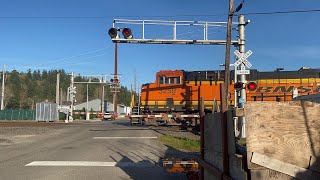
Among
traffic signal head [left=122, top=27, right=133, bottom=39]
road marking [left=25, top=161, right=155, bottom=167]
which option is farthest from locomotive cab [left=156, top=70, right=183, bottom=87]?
road marking [left=25, top=161, right=155, bottom=167]

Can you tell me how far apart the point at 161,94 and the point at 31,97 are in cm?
12776

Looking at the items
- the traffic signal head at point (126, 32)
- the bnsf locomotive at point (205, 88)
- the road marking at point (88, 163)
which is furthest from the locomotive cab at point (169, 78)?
the road marking at point (88, 163)

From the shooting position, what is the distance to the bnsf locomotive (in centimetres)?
2725

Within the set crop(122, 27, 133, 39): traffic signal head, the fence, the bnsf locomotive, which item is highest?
crop(122, 27, 133, 39): traffic signal head

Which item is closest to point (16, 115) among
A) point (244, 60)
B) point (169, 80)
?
point (169, 80)

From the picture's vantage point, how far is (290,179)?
4.21 meters

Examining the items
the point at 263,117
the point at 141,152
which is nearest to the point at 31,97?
the point at 141,152

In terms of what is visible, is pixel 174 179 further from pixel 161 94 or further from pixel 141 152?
pixel 161 94

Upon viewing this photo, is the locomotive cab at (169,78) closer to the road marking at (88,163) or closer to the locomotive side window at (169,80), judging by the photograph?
the locomotive side window at (169,80)

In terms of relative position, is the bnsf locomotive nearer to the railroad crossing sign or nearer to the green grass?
the green grass

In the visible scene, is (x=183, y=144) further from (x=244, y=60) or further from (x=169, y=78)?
(x=169, y=78)

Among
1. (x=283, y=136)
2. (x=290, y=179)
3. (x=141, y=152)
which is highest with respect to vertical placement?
(x=283, y=136)

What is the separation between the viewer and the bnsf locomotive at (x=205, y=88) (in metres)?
27.2

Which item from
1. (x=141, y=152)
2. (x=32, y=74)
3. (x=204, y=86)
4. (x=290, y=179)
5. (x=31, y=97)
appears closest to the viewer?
(x=290, y=179)
